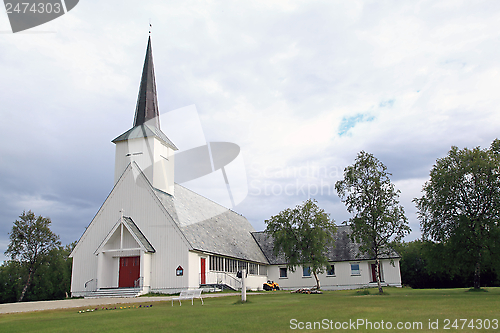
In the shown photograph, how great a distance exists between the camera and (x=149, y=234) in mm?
29375

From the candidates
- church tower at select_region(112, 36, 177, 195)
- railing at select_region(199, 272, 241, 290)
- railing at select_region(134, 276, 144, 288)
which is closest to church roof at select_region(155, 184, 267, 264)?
railing at select_region(199, 272, 241, 290)

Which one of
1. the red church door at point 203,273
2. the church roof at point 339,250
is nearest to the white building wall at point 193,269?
the red church door at point 203,273

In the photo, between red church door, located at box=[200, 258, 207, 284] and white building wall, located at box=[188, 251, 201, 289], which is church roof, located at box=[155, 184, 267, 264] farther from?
red church door, located at box=[200, 258, 207, 284]

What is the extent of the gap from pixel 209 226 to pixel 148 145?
30.5 feet

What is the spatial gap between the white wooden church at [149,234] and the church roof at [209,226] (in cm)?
12

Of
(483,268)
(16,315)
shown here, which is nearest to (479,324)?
(16,315)

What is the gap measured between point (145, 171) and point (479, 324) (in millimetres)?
27845

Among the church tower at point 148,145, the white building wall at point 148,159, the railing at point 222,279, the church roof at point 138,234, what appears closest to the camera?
the church roof at point 138,234

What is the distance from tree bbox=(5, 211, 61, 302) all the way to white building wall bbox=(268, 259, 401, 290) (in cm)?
3122

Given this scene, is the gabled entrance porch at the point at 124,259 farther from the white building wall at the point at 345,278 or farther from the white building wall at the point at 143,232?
the white building wall at the point at 345,278

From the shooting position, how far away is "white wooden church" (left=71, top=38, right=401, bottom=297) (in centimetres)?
2814

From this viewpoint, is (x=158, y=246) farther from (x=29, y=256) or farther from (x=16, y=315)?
(x=29, y=256)

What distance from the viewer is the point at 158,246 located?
2895 cm

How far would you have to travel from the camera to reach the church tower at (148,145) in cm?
3300
